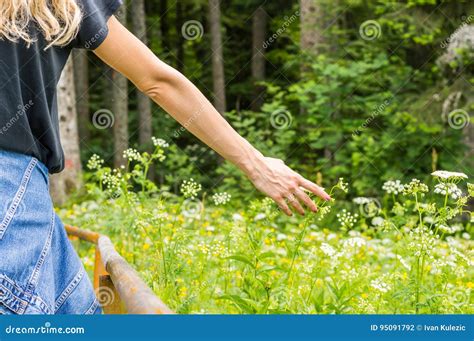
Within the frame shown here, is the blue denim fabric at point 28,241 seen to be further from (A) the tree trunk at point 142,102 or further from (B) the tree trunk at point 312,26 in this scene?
(A) the tree trunk at point 142,102

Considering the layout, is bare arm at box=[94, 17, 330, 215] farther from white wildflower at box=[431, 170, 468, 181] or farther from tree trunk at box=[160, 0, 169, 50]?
tree trunk at box=[160, 0, 169, 50]

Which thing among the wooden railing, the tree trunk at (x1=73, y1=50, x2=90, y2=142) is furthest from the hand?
the tree trunk at (x1=73, y1=50, x2=90, y2=142)

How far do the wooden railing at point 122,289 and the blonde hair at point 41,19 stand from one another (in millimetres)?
544

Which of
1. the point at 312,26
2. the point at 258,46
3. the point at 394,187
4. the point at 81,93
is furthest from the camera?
the point at 258,46

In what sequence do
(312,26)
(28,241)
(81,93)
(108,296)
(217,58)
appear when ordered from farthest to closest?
(81,93) → (217,58) → (312,26) → (108,296) → (28,241)

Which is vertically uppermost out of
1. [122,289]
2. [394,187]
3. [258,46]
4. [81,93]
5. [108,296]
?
[258,46]

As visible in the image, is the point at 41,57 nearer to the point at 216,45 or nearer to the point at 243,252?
the point at 243,252

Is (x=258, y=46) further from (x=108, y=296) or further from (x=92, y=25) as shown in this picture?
(x=92, y=25)

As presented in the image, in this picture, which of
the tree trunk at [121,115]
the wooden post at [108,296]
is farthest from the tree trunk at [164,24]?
the wooden post at [108,296]

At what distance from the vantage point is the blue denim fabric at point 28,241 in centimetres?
160

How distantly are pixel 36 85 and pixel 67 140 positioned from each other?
9.09 meters

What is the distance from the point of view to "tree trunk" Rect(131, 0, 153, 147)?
14969mm

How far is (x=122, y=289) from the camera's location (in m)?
1.77

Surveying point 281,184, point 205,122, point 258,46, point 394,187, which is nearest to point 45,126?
point 205,122
